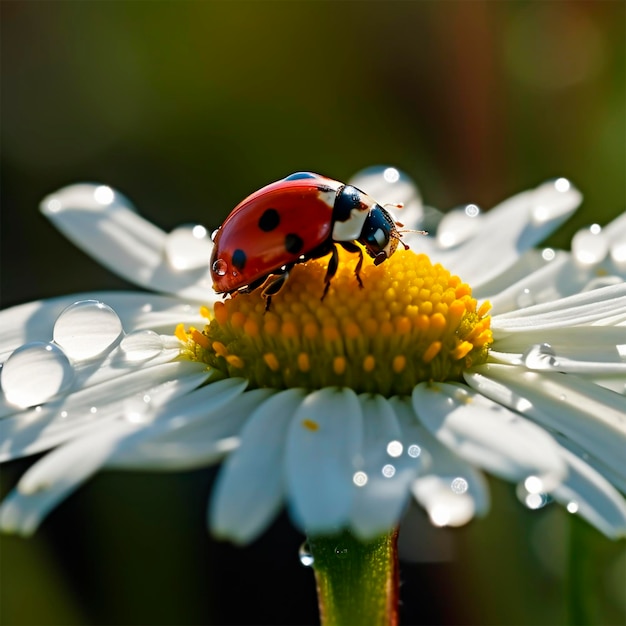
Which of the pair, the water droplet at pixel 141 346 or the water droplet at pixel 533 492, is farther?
the water droplet at pixel 141 346

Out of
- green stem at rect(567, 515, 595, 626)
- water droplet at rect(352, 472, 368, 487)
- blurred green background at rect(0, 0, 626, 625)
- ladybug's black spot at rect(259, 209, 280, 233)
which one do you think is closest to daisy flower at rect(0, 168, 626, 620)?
water droplet at rect(352, 472, 368, 487)

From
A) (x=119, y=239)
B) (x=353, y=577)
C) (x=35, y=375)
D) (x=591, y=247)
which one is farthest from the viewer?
(x=119, y=239)

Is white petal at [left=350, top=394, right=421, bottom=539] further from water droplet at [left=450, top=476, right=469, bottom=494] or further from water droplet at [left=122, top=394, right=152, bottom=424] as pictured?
water droplet at [left=122, top=394, right=152, bottom=424]

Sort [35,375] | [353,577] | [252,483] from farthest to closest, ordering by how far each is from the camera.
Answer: [35,375], [353,577], [252,483]

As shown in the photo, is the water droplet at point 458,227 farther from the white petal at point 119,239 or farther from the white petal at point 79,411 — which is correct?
the white petal at point 79,411

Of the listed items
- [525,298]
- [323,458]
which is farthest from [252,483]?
[525,298]

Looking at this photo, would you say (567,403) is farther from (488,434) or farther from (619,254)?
(619,254)

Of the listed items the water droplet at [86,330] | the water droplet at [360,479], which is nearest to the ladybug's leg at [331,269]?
the water droplet at [86,330]
